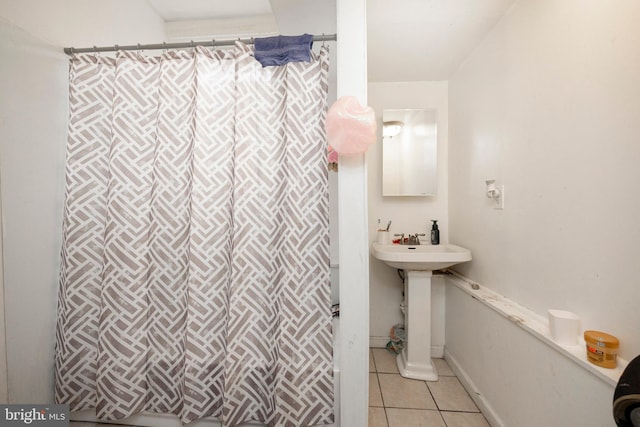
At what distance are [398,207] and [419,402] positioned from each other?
4.42ft

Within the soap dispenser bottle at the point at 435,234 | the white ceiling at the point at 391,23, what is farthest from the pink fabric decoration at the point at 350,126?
the soap dispenser bottle at the point at 435,234

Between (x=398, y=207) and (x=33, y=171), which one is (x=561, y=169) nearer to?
(x=398, y=207)

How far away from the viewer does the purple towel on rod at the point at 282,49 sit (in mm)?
1135

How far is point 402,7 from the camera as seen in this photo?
1.28 meters

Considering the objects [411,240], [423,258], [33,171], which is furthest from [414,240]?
[33,171]

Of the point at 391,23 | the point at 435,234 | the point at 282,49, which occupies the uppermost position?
the point at 391,23

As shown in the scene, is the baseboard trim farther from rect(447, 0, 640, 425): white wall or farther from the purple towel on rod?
the purple towel on rod

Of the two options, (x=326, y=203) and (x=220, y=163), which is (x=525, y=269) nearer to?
(x=326, y=203)

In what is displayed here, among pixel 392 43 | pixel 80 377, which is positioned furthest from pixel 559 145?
pixel 80 377

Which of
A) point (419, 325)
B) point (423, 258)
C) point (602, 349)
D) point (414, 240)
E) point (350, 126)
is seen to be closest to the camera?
point (602, 349)

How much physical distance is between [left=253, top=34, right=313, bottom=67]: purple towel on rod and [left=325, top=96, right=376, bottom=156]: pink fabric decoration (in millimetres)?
332

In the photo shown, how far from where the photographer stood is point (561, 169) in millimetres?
1004

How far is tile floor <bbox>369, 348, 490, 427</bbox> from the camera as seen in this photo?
135 cm

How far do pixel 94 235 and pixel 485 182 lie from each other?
7.44 ft
